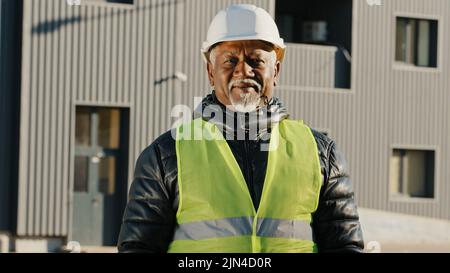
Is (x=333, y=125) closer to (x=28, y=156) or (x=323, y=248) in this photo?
(x=28, y=156)

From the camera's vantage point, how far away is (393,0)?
81.3ft

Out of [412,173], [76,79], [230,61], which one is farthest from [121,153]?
[230,61]

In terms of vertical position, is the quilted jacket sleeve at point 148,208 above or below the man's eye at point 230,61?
below

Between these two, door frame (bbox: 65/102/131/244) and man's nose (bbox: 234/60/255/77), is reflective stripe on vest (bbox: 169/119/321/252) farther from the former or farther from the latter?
door frame (bbox: 65/102/131/244)

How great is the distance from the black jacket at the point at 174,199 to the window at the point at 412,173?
2104 cm

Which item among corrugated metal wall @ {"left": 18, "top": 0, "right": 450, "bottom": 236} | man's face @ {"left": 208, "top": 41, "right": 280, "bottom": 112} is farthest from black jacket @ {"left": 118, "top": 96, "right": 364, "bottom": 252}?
corrugated metal wall @ {"left": 18, "top": 0, "right": 450, "bottom": 236}

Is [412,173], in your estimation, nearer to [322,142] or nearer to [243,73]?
[322,142]

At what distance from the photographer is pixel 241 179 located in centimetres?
413

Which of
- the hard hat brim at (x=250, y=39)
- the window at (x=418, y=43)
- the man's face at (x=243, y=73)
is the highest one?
the window at (x=418, y=43)

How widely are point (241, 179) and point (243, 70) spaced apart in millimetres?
388

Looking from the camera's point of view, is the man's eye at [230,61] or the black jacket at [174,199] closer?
the black jacket at [174,199]

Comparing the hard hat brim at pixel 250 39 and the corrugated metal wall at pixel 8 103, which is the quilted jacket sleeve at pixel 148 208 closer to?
the hard hat brim at pixel 250 39

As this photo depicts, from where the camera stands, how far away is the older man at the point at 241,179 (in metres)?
4.10

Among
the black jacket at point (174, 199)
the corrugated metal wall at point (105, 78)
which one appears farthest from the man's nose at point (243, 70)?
the corrugated metal wall at point (105, 78)
